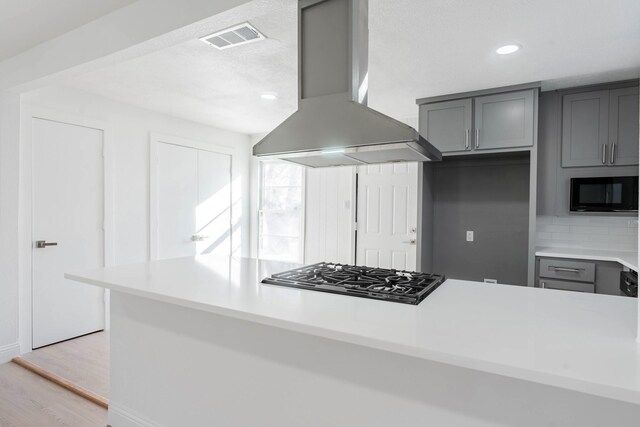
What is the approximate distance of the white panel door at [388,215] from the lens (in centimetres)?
421

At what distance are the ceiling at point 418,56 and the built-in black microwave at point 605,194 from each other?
831mm

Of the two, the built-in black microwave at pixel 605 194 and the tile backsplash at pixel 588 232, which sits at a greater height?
the built-in black microwave at pixel 605 194

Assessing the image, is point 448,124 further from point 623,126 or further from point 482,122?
point 623,126

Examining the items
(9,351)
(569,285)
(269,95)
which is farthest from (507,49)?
(9,351)

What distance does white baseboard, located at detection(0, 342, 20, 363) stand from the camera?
2985mm

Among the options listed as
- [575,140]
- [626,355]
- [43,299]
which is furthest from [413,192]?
[43,299]

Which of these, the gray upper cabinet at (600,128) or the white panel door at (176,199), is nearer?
the gray upper cabinet at (600,128)

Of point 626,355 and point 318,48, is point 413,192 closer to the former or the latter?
point 318,48

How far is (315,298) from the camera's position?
1.46 m

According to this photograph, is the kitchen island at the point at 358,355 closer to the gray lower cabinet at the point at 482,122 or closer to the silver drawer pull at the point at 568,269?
the silver drawer pull at the point at 568,269

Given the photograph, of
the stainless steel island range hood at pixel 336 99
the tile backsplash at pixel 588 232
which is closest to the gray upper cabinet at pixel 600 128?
the tile backsplash at pixel 588 232

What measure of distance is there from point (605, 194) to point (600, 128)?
1.83ft

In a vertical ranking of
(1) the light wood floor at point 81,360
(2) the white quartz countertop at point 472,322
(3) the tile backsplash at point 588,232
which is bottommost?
(1) the light wood floor at point 81,360

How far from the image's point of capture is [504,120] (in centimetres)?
320
